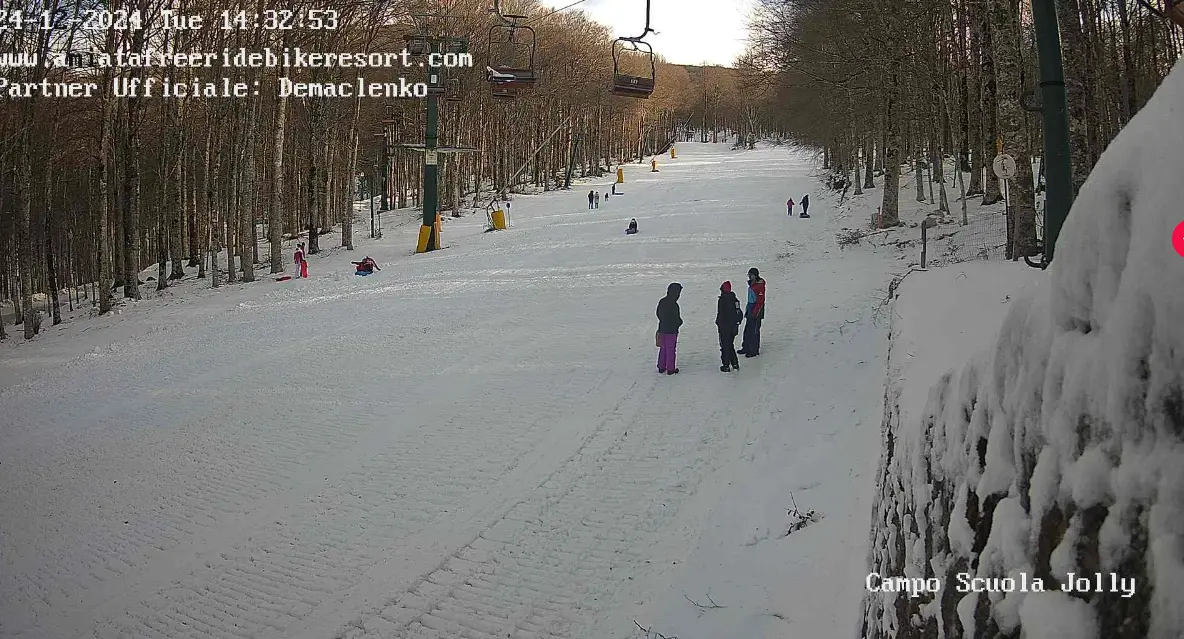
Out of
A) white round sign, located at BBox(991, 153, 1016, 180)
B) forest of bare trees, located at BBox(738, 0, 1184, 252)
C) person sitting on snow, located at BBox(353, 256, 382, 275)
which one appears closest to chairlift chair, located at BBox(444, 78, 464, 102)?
person sitting on snow, located at BBox(353, 256, 382, 275)

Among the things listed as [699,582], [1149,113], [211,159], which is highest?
[211,159]

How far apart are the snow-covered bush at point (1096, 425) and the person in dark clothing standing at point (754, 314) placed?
35.8 ft

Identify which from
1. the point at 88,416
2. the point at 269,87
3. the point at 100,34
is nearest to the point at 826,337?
the point at 88,416

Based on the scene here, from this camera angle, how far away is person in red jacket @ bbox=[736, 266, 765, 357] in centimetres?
1366

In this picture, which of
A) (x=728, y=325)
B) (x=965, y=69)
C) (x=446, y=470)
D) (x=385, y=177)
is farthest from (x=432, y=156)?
(x=446, y=470)

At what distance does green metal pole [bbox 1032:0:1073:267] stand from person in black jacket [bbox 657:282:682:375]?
25.3ft

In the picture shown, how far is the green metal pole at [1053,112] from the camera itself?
212 inches

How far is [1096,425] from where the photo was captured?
1969 mm

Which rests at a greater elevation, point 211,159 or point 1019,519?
point 211,159

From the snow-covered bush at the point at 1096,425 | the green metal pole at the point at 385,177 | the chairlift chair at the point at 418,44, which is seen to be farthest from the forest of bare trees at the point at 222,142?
the snow-covered bush at the point at 1096,425

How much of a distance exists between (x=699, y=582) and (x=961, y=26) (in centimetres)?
2111

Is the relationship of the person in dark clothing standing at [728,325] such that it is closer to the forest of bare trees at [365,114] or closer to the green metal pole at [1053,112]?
the forest of bare trees at [365,114]

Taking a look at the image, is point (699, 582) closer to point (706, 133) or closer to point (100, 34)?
point (100, 34)

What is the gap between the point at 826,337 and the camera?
14312mm
